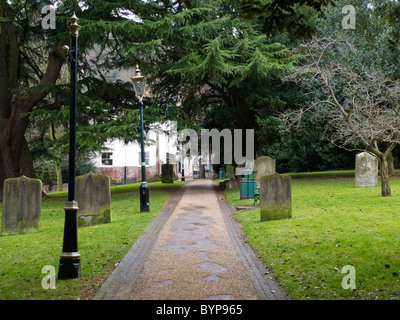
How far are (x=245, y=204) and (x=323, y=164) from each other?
17264 mm

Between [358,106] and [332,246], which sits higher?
[358,106]

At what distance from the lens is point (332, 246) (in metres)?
8.30

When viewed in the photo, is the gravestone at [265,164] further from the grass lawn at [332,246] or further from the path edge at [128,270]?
the path edge at [128,270]

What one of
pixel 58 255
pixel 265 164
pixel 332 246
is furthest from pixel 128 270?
pixel 265 164

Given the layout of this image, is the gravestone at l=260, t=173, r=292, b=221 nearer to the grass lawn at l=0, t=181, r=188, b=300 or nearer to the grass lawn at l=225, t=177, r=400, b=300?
the grass lawn at l=225, t=177, r=400, b=300

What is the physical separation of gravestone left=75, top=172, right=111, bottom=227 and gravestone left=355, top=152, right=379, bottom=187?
13.3m

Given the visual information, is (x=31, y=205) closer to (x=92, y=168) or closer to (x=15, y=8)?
(x=15, y=8)

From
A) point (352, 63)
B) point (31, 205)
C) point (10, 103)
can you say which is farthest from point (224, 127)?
point (31, 205)

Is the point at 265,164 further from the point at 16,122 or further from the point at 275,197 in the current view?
the point at 16,122

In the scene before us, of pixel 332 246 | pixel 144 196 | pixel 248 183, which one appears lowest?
Result: pixel 332 246

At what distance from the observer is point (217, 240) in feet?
32.0

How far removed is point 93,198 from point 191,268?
6.05m

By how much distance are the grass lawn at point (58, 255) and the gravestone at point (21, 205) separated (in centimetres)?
39

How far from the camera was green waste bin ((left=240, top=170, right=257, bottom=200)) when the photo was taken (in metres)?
17.4
